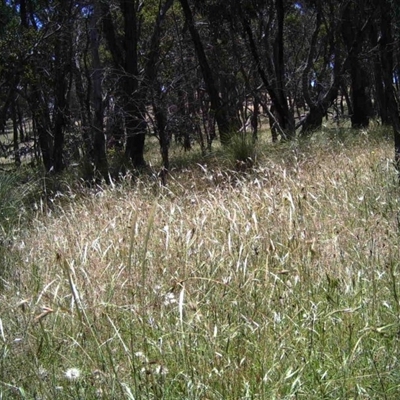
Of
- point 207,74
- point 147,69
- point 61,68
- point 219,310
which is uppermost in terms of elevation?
point 61,68

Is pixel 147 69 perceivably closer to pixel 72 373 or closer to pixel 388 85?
pixel 388 85

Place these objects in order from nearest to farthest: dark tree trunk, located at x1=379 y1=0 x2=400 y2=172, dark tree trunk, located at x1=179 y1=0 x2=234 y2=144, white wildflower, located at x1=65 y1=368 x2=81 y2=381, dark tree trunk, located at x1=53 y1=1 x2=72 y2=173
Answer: white wildflower, located at x1=65 y1=368 x2=81 y2=381
dark tree trunk, located at x1=379 y1=0 x2=400 y2=172
dark tree trunk, located at x1=179 y1=0 x2=234 y2=144
dark tree trunk, located at x1=53 y1=1 x2=72 y2=173

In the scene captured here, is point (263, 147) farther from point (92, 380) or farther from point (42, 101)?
point (42, 101)

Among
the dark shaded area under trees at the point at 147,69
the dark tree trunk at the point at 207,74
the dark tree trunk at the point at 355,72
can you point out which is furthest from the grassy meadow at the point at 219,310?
the dark tree trunk at the point at 355,72

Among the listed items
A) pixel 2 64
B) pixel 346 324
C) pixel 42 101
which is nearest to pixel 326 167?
pixel 346 324

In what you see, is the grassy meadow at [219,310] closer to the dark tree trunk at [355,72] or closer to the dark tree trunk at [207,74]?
the dark tree trunk at [207,74]

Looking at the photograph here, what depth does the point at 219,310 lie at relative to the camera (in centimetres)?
252

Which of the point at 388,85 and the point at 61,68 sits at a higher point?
the point at 61,68

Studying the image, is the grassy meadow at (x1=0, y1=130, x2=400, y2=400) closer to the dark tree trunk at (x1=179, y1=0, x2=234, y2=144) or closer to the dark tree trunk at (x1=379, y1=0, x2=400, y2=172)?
the dark tree trunk at (x1=379, y1=0, x2=400, y2=172)

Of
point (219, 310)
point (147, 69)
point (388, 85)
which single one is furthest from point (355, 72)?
point (219, 310)

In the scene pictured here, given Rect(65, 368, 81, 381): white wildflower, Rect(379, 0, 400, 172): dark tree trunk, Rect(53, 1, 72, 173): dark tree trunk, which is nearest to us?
Rect(65, 368, 81, 381): white wildflower

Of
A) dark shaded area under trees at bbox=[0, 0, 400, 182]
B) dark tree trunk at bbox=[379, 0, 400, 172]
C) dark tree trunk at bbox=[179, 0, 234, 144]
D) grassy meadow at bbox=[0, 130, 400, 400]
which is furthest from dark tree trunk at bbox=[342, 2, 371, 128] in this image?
grassy meadow at bbox=[0, 130, 400, 400]

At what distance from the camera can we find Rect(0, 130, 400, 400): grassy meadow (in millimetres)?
1938

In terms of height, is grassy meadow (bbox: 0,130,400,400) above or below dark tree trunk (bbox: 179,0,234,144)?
below
